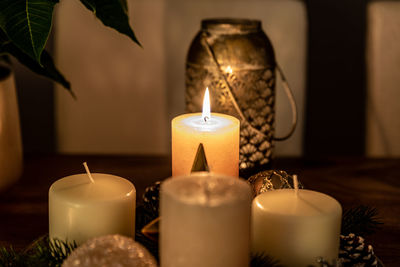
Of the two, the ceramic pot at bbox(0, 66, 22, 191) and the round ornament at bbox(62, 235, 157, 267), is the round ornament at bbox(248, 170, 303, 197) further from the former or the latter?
the ceramic pot at bbox(0, 66, 22, 191)

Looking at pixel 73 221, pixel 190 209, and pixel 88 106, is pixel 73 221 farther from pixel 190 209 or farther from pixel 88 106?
pixel 88 106

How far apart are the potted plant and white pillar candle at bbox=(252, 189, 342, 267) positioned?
34 cm

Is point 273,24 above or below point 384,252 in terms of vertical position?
above

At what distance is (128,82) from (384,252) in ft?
2.78

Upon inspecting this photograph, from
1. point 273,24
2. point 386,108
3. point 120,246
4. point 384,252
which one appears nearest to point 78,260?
point 120,246

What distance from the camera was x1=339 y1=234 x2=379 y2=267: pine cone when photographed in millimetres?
576

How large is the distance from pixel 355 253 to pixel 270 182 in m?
0.12

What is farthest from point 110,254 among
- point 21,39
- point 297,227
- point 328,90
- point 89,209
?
point 328,90

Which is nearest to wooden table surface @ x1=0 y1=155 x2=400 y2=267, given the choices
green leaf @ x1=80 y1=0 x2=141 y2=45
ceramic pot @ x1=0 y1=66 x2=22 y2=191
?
ceramic pot @ x1=0 y1=66 x2=22 y2=191

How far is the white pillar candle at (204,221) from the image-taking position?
1.45ft

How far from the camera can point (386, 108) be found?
1.41 m

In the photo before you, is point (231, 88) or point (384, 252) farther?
point (231, 88)

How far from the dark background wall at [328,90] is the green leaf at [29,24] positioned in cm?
79

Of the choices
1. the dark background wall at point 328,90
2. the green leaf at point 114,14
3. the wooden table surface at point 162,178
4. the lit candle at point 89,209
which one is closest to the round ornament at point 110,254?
the lit candle at point 89,209
